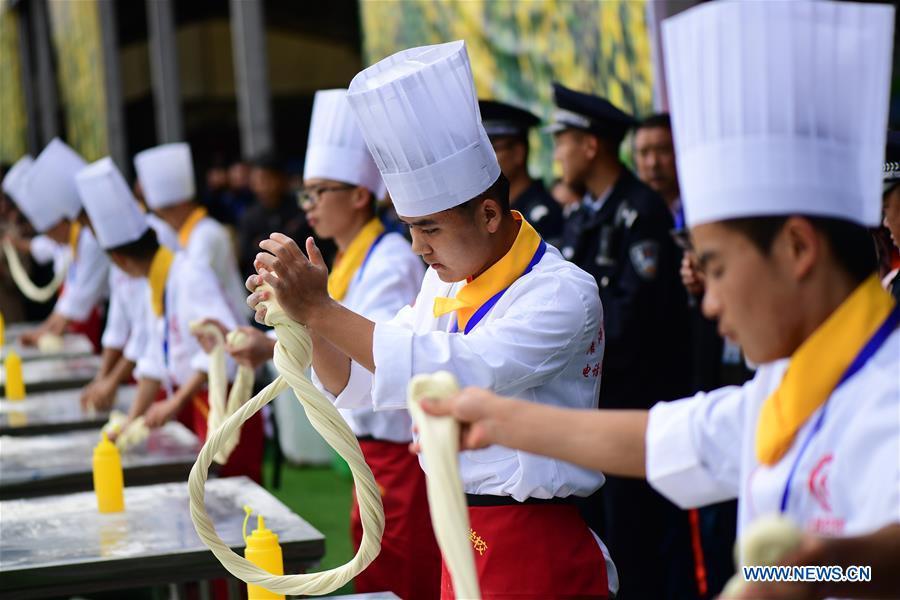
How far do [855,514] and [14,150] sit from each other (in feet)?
63.0

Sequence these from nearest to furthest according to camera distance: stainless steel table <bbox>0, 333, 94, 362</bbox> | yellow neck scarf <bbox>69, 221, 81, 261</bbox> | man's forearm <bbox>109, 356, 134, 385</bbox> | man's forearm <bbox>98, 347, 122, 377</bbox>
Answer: man's forearm <bbox>109, 356, 134, 385</bbox> < man's forearm <bbox>98, 347, 122, 377</bbox> < stainless steel table <bbox>0, 333, 94, 362</bbox> < yellow neck scarf <bbox>69, 221, 81, 261</bbox>

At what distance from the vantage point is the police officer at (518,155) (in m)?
4.35

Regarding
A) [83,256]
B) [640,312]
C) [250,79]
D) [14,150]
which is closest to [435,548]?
[640,312]

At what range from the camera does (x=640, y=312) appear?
150 inches

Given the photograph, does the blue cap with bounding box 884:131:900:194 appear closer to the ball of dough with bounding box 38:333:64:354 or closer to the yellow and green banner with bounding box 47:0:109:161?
the ball of dough with bounding box 38:333:64:354

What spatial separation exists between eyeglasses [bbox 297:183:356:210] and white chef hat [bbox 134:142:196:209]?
2.19m

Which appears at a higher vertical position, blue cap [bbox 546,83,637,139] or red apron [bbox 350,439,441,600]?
blue cap [bbox 546,83,637,139]

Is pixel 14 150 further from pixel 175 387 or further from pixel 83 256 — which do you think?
pixel 175 387

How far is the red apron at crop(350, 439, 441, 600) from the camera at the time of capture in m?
3.11

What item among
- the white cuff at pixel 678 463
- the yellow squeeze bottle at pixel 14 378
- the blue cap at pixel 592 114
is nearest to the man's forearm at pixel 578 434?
the white cuff at pixel 678 463

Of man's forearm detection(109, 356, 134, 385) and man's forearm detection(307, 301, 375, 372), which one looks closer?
man's forearm detection(307, 301, 375, 372)

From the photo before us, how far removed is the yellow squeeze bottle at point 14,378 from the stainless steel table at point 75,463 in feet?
3.08

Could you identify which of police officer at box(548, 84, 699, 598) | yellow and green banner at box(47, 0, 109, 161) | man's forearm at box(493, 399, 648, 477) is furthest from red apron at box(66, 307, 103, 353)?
man's forearm at box(493, 399, 648, 477)

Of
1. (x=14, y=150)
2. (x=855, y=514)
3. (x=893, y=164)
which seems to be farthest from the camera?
(x=14, y=150)
